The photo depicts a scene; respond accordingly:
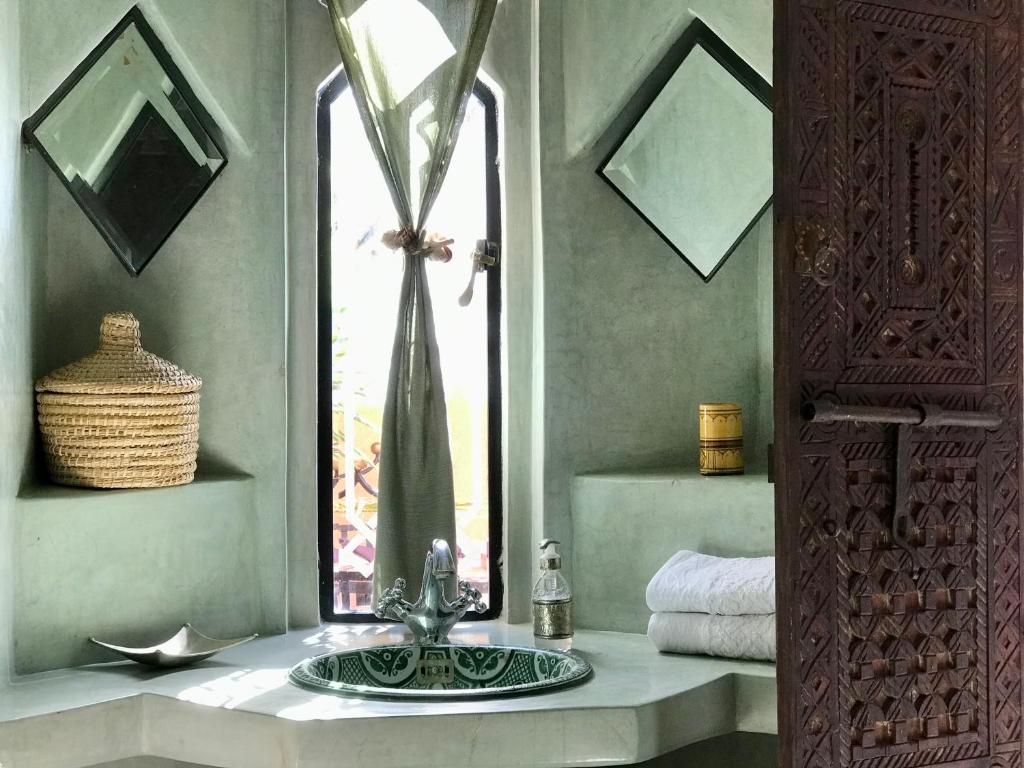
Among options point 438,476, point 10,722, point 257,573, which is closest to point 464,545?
point 438,476

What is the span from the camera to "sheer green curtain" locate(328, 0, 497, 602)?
255 cm

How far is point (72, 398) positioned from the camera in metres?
2.26

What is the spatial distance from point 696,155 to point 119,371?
50.6 inches

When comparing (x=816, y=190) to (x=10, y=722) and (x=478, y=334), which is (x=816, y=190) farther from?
(x=10, y=722)

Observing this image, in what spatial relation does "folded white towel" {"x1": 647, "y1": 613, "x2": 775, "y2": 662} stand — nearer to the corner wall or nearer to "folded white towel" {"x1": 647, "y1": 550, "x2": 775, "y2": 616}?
"folded white towel" {"x1": 647, "y1": 550, "x2": 775, "y2": 616}

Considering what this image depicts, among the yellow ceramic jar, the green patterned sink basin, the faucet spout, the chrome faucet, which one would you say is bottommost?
the green patterned sink basin

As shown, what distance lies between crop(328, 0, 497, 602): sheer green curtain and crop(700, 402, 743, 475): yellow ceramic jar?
21.3 inches

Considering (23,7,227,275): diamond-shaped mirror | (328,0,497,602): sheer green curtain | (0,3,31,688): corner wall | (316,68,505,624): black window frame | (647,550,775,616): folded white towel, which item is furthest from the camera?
(316,68,505,624): black window frame

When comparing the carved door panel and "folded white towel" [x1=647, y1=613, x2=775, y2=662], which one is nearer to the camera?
the carved door panel

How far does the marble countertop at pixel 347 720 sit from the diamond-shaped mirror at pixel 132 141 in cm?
87

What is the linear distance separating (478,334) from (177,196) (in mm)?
710

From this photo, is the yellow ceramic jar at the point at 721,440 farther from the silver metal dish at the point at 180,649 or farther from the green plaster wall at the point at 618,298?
the silver metal dish at the point at 180,649

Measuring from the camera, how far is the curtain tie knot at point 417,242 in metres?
2.59

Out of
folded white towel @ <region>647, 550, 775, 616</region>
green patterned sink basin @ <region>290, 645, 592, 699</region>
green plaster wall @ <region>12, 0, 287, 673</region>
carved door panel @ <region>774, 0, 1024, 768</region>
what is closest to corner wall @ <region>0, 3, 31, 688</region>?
green plaster wall @ <region>12, 0, 287, 673</region>
